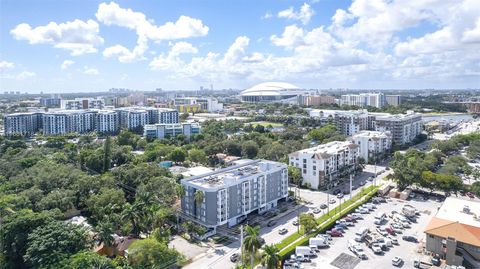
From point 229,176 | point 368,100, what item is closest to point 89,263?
point 229,176

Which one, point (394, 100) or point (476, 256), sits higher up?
point (394, 100)

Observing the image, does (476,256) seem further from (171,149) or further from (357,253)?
(171,149)

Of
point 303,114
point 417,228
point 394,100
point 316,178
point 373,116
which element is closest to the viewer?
point 417,228

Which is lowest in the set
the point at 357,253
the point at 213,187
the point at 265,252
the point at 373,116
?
the point at 357,253

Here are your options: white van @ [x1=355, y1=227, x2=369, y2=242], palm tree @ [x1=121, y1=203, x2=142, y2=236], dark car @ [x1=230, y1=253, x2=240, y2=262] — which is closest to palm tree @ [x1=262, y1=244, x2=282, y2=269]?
dark car @ [x1=230, y1=253, x2=240, y2=262]

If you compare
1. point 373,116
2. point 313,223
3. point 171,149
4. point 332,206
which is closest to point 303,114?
point 373,116

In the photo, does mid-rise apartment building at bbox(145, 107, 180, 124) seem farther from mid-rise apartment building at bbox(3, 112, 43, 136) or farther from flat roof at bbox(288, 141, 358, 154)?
flat roof at bbox(288, 141, 358, 154)

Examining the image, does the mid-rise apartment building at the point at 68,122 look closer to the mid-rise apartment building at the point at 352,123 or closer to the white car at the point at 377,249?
the mid-rise apartment building at the point at 352,123

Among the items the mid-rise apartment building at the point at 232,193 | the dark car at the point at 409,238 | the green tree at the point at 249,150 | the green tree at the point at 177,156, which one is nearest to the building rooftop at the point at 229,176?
the mid-rise apartment building at the point at 232,193
